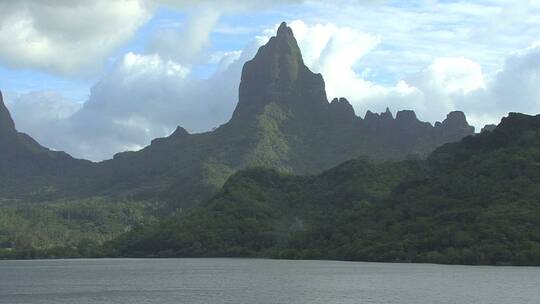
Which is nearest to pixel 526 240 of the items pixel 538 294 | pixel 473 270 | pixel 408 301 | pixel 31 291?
pixel 473 270

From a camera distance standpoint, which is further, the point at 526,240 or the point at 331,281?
the point at 526,240

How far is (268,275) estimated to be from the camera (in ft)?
608

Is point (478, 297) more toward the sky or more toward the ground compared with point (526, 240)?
more toward the ground

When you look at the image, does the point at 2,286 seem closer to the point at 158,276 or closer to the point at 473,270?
the point at 158,276

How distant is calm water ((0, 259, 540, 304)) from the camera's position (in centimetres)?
12694

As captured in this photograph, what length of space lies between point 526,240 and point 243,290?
8497 cm

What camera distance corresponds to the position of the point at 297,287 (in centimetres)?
14825

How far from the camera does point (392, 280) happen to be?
161 m

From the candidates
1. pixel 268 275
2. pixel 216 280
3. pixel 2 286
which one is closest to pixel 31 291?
pixel 2 286

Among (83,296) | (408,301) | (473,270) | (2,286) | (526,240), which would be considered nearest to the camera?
(408,301)

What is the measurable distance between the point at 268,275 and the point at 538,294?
72.3 m

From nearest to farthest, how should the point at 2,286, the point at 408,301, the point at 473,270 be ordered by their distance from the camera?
1. the point at 408,301
2. the point at 2,286
3. the point at 473,270

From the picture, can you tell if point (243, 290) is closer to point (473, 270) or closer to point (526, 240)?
point (473, 270)

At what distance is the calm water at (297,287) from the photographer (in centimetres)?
12694
